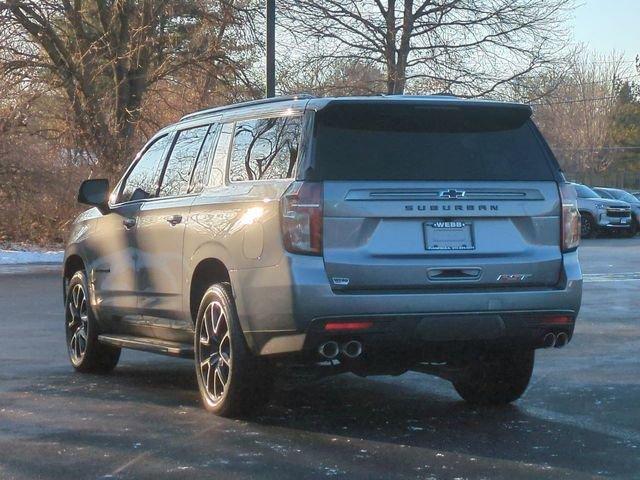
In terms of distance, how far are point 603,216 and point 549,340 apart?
95.0 ft

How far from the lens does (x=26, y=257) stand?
2438cm

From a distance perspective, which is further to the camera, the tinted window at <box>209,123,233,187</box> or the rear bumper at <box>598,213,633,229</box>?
the rear bumper at <box>598,213,633,229</box>

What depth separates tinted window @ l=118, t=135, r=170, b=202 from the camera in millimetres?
9062

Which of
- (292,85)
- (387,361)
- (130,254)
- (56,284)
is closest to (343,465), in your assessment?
(387,361)

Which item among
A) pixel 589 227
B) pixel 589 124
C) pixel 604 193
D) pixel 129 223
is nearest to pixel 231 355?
pixel 129 223

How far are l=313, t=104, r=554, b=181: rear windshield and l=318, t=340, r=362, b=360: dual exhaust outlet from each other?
2.99ft

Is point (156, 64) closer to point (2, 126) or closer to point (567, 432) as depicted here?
point (2, 126)

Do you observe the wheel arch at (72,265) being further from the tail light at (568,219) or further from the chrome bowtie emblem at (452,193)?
the tail light at (568,219)

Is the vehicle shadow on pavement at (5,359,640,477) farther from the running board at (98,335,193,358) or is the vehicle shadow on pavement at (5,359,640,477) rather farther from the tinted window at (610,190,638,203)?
the tinted window at (610,190,638,203)

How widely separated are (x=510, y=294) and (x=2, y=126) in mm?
20763

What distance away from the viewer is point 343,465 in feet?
20.4

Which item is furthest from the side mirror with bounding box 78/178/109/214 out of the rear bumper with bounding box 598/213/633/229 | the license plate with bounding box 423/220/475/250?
the rear bumper with bounding box 598/213/633/229

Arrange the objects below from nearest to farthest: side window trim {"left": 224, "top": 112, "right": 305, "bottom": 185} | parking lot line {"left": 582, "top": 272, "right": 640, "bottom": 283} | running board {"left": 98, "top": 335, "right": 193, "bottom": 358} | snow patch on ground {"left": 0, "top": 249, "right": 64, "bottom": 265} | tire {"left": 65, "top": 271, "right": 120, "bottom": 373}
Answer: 1. side window trim {"left": 224, "top": 112, "right": 305, "bottom": 185}
2. running board {"left": 98, "top": 335, "right": 193, "bottom": 358}
3. tire {"left": 65, "top": 271, "right": 120, "bottom": 373}
4. parking lot line {"left": 582, "top": 272, "right": 640, "bottom": 283}
5. snow patch on ground {"left": 0, "top": 249, "right": 64, "bottom": 265}

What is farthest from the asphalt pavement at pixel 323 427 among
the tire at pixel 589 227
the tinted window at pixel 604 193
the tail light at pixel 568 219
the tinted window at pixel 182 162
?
the tinted window at pixel 604 193
